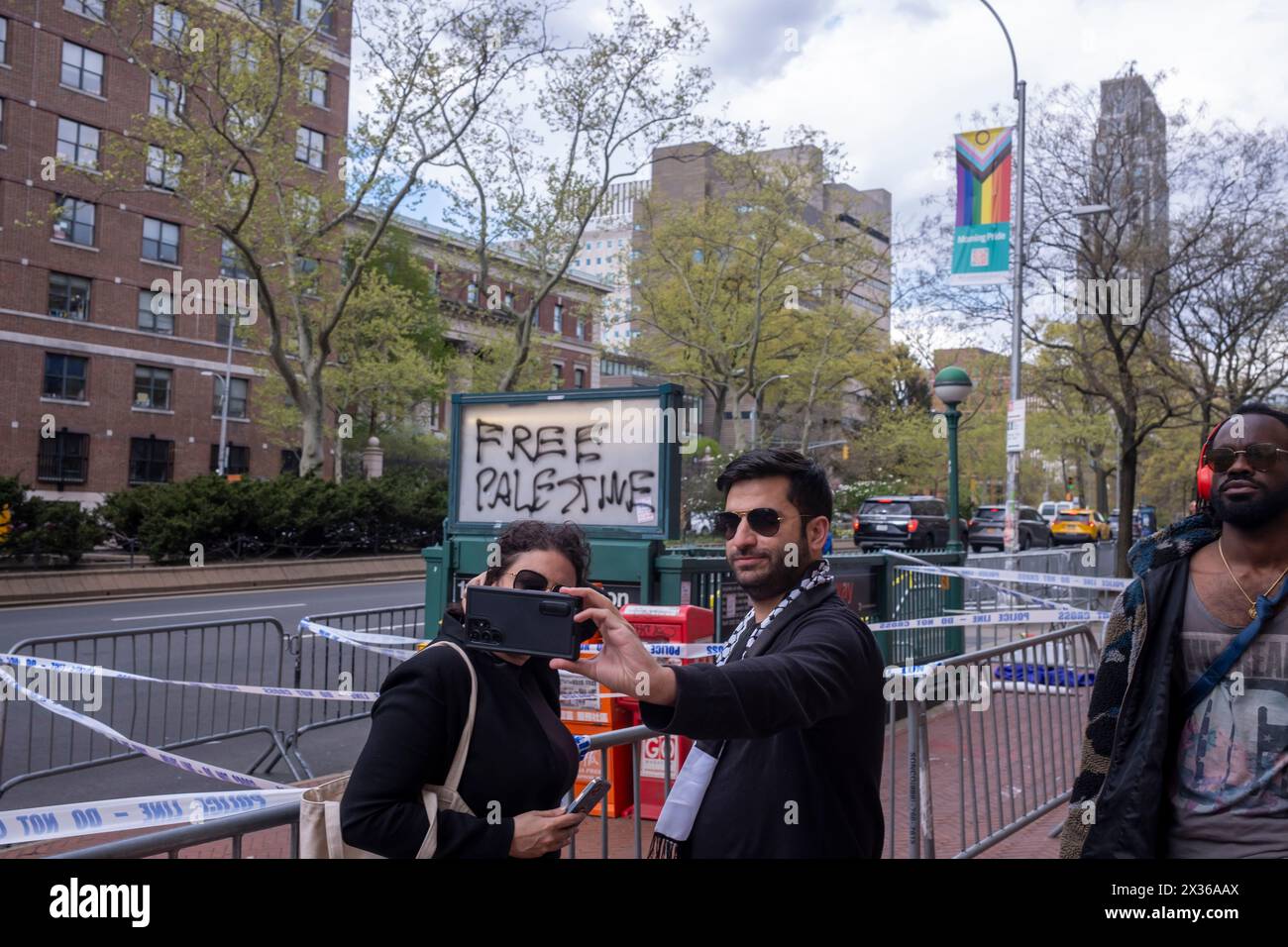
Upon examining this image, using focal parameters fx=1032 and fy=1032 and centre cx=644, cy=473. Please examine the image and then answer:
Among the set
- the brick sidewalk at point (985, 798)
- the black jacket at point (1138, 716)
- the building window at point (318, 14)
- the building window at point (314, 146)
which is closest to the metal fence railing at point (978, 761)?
the brick sidewalk at point (985, 798)

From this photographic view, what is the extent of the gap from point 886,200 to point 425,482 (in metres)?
59.9

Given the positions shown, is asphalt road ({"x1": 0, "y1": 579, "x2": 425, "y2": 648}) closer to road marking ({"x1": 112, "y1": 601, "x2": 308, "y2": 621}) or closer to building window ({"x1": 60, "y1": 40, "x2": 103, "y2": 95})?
road marking ({"x1": 112, "y1": 601, "x2": 308, "y2": 621})

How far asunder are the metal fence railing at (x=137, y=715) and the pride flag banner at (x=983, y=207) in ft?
37.0

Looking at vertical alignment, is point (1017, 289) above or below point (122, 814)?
above

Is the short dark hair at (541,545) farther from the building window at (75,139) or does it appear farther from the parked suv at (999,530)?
the building window at (75,139)

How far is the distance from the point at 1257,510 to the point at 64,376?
42.7 metres

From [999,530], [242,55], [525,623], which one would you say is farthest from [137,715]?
[999,530]

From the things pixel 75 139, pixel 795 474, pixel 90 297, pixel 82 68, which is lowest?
pixel 795 474

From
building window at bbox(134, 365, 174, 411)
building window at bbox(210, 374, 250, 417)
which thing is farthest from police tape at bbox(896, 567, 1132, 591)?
building window at bbox(210, 374, 250, 417)

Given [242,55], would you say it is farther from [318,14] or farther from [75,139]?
[75,139]

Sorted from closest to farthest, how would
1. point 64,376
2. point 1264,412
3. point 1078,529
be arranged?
point 1264,412 → point 64,376 → point 1078,529

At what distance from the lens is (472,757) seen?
2318 millimetres

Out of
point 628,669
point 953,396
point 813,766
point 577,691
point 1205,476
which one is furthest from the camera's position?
point 953,396
